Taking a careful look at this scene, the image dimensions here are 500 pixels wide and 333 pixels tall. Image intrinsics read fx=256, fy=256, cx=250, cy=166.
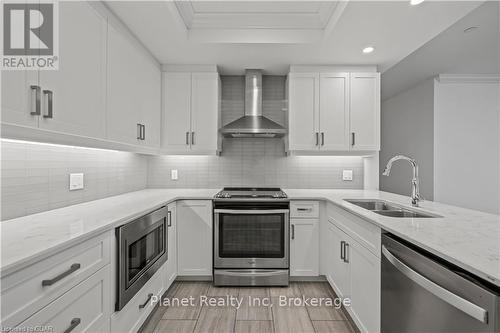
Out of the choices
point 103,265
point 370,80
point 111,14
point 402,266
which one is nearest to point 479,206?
point 370,80

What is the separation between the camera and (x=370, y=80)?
291cm

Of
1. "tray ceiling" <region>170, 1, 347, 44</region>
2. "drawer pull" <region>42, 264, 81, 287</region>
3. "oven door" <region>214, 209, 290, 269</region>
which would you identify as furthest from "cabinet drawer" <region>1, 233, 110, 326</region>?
"tray ceiling" <region>170, 1, 347, 44</region>

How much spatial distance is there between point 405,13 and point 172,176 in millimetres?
2830

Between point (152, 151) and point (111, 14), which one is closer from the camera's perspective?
point (111, 14)

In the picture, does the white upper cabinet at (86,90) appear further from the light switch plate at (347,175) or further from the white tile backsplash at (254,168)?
the light switch plate at (347,175)

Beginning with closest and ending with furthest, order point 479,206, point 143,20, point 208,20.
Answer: point 143,20, point 208,20, point 479,206

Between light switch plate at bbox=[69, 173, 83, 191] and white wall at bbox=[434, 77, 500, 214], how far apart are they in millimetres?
4639

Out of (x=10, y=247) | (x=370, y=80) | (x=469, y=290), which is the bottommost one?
(x=469, y=290)

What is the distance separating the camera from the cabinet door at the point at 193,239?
2.62m

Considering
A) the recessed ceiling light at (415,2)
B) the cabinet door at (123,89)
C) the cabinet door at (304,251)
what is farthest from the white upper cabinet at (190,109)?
the recessed ceiling light at (415,2)

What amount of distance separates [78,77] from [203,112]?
1.50m

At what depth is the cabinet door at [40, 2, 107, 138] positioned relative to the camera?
137cm

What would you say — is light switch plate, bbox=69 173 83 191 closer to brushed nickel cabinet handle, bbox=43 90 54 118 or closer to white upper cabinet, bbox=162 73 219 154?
brushed nickel cabinet handle, bbox=43 90 54 118

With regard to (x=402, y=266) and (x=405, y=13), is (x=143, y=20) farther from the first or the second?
(x=402, y=266)
